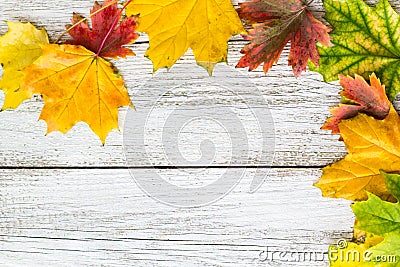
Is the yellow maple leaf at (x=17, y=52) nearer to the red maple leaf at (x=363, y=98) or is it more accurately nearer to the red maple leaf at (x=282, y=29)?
the red maple leaf at (x=282, y=29)

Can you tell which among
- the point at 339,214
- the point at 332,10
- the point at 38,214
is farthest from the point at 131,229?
the point at 332,10

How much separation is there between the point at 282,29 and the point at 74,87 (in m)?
0.35

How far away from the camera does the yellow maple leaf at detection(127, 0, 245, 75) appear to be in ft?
2.63

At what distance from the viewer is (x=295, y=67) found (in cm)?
85

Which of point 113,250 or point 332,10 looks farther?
point 113,250

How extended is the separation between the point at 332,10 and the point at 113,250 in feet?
1.81

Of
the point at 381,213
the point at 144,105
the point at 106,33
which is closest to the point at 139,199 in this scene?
the point at 144,105

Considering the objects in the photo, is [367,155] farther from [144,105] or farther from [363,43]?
[144,105]

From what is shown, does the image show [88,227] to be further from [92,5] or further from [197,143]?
[92,5]

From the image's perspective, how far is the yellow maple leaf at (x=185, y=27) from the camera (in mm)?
801

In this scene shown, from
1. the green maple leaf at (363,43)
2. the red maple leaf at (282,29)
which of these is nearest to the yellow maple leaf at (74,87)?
the red maple leaf at (282,29)

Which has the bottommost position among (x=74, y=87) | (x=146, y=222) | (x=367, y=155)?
(x=146, y=222)

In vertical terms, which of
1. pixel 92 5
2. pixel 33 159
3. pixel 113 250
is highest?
pixel 92 5

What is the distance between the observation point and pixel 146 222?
909 millimetres
